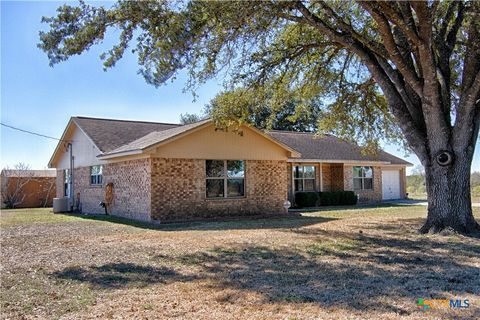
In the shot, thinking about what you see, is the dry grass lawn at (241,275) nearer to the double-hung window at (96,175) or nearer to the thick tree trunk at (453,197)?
the thick tree trunk at (453,197)

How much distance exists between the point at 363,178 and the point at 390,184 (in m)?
3.71

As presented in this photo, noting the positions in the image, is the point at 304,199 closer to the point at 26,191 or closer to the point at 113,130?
the point at 113,130

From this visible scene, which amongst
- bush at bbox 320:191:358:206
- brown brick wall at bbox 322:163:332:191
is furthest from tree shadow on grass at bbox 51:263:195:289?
brown brick wall at bbox 322:163:332:191

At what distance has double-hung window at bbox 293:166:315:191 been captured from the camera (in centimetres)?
2274

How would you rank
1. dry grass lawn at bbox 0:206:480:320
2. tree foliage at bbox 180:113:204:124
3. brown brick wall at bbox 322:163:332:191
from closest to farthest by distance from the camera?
dry grass lawn at bbox 0:206:480:320 → brown brick wall at bbox 322:163:332:191 → tree foliage at bbox 180:113:204:124

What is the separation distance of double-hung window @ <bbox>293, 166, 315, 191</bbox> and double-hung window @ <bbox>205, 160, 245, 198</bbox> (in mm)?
6151

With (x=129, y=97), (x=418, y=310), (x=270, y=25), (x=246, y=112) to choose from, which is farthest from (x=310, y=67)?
(x=418, y=310)

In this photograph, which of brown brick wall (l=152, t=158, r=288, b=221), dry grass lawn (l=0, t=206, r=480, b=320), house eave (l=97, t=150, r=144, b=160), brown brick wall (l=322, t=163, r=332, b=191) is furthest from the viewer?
brown brick wall (l=322, t=163, r=332, b=191)

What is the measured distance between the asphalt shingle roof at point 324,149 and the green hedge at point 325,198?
6.31 feet

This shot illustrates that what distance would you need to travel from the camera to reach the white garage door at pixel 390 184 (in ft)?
90.4

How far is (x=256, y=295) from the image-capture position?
17.7ft

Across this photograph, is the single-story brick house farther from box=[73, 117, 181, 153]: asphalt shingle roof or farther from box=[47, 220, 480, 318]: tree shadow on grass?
box=[47, 220, 480, 318]: tree shadow on grass

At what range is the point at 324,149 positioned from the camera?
81.5 feet

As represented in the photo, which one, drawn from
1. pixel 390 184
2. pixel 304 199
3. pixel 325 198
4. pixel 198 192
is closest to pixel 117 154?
pixel 198 192
